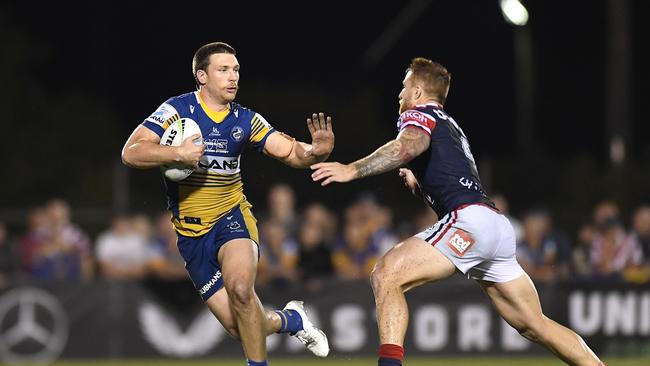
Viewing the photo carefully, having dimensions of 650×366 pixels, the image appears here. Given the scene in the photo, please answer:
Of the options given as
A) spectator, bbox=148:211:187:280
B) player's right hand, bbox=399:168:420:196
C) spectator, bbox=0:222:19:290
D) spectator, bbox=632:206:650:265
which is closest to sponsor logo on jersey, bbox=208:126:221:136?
player's right hand, bbox=399:168:420:196

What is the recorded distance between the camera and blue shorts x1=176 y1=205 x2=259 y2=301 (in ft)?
31.0

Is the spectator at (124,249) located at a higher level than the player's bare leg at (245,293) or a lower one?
higher

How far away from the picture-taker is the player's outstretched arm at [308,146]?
8992 mm

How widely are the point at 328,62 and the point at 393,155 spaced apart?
31987mm

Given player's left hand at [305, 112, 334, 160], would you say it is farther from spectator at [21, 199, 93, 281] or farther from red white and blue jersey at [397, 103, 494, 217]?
spectator at [21, 199, 93, 281]

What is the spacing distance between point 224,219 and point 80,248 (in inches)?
271

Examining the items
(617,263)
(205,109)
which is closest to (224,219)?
(205,109)

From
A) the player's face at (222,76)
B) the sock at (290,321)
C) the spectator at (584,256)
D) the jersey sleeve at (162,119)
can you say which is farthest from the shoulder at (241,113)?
the spectator at (584,256)

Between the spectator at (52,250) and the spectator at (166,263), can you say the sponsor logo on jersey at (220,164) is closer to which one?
the spectator at (166,263)

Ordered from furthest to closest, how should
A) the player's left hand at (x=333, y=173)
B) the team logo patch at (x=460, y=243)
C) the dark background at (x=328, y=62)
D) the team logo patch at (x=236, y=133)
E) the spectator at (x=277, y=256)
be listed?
the dark background at (x=328, y=62) < the spectator at (x=277, y=256) < the team logo patch at (x=236, y=133) < the team logo patch at (x=460, y=243) < the player's left hand at (x=333, y=173)

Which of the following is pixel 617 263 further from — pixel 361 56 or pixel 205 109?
pixel 361 56

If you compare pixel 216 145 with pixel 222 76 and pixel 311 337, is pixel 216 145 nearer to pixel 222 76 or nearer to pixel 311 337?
pixel 222 76

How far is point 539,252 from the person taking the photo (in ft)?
51.9

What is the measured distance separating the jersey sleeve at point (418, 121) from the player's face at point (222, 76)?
1.31 metres
